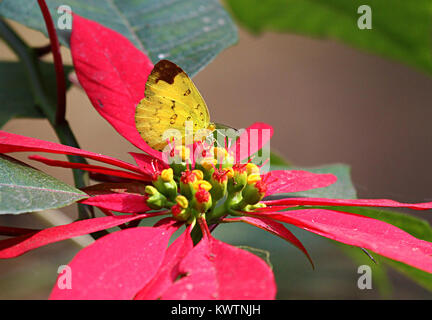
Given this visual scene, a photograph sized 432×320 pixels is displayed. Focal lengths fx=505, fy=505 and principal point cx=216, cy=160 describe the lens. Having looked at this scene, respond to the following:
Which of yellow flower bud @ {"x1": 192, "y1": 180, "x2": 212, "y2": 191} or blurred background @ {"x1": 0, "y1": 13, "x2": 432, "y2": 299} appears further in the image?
blurred background @ {"x1": 0, "y1": 13, "x2": 432, "y2": 299}

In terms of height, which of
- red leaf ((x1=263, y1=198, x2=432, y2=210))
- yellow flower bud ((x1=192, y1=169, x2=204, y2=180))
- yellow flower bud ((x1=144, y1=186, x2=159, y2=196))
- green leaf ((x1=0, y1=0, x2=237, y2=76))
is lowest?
red leaf ((x1=263, y1=198, x2=432, y2=210))

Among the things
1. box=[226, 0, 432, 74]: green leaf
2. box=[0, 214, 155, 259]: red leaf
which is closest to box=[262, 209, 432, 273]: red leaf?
box=[0, 214, 155, 259]: red leaf

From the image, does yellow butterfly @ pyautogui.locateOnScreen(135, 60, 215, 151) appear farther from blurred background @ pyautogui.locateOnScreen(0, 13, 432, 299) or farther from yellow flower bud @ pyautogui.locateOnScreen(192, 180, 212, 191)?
blurred background @ pyautogui.locateOnScreen(0, 13, 432, 299)

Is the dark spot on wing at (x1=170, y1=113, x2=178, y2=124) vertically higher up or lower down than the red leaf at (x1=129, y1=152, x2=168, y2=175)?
higher up

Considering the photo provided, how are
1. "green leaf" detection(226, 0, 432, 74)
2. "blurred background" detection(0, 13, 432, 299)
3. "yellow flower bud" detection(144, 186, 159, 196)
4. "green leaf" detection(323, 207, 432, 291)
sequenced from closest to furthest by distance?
1. "yellow flower bud" detection(144, 186, 159, 196)
2. "green leaf" detection(323, 207, 432, 291)
3. "green leaf" detection(226, 0, 432, 74)
4. "blurred background" detection(0, 13, 432, 299)

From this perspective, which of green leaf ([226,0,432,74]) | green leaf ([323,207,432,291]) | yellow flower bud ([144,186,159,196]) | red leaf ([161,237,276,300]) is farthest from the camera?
green leaf ([226,0,432,74])

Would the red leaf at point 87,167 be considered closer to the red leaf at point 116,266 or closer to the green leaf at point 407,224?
the red leaf at point 116,266
